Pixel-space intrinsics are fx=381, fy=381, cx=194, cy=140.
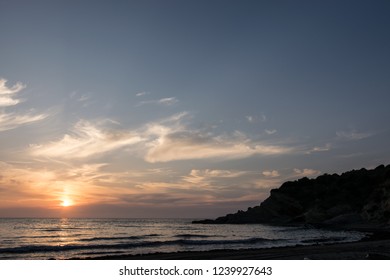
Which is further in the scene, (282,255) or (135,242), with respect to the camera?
(135,242)

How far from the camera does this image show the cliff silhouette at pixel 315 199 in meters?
142

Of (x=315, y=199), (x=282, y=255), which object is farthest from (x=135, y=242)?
(x=315, y=199)

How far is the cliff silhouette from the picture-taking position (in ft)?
465

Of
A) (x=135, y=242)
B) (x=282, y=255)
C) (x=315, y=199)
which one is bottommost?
(x=135, y=242)

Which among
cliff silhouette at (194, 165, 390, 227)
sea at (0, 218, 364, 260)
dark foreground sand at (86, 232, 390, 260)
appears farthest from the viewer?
cliff silhouette at (194, 165, 390, 227)

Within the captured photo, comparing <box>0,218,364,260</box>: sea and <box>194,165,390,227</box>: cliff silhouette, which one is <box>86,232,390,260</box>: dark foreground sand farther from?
<box>194,165,390,227</box>: cliff silhouette

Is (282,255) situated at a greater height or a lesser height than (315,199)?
lesser

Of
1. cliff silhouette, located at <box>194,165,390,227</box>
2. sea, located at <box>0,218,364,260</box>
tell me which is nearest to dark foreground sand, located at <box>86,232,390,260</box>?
sea, located at <box>0,218,364,260</box>

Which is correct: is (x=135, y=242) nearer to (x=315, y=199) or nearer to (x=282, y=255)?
(x=282, y=255)

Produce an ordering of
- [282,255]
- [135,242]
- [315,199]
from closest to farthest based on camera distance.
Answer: [282,255] → [135,242] → [315,199]

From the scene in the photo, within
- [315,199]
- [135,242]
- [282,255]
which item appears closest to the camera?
→ [282,255]

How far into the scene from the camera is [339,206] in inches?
5581

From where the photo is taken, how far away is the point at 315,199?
165 m
